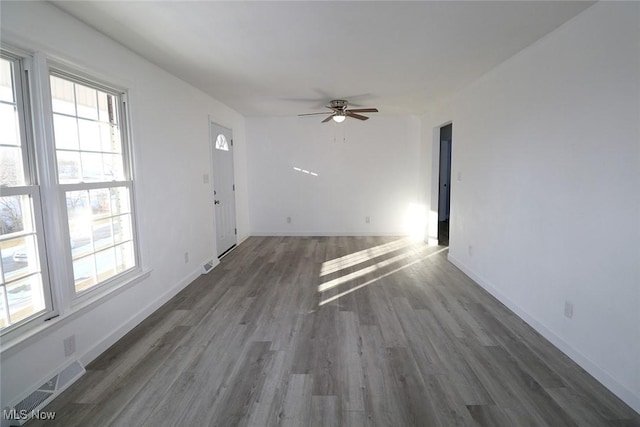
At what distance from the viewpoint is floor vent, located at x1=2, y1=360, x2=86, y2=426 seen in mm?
1757

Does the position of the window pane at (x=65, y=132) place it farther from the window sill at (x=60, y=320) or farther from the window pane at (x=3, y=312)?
the window sill at (x=60, y=320)

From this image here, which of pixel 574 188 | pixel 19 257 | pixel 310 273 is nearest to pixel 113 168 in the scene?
pixel 19 257

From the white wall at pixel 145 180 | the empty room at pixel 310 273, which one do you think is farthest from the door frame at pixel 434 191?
the white wall at pixel 145 180

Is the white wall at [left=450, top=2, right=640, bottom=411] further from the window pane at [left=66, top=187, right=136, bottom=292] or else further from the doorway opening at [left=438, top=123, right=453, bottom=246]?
the doorway opening at [left=438, top=123, right=453, bottom=246]

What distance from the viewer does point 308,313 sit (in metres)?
3.16

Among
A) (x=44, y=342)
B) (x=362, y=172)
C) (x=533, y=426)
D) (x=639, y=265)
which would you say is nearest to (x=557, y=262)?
(x=639, y=265)

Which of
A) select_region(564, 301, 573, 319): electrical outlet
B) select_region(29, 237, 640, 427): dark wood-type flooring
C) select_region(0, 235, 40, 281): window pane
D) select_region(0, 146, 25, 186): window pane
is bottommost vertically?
select_region(29, 237, 640, 427): dark wood-type flooring

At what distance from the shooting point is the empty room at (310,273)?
1903 millimetres

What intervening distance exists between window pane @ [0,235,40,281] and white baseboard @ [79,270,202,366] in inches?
30.1

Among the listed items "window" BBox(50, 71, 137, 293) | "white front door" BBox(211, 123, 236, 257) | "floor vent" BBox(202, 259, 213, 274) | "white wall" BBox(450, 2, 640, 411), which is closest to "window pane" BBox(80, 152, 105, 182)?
"window" BBox(50, 71, 137, 293)

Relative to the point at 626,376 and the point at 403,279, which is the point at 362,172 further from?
the point at 626,376

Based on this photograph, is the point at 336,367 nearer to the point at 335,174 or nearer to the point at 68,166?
the point at 68,166

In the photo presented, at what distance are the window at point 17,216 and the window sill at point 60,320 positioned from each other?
8 cm

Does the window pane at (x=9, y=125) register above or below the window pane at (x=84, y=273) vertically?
above
